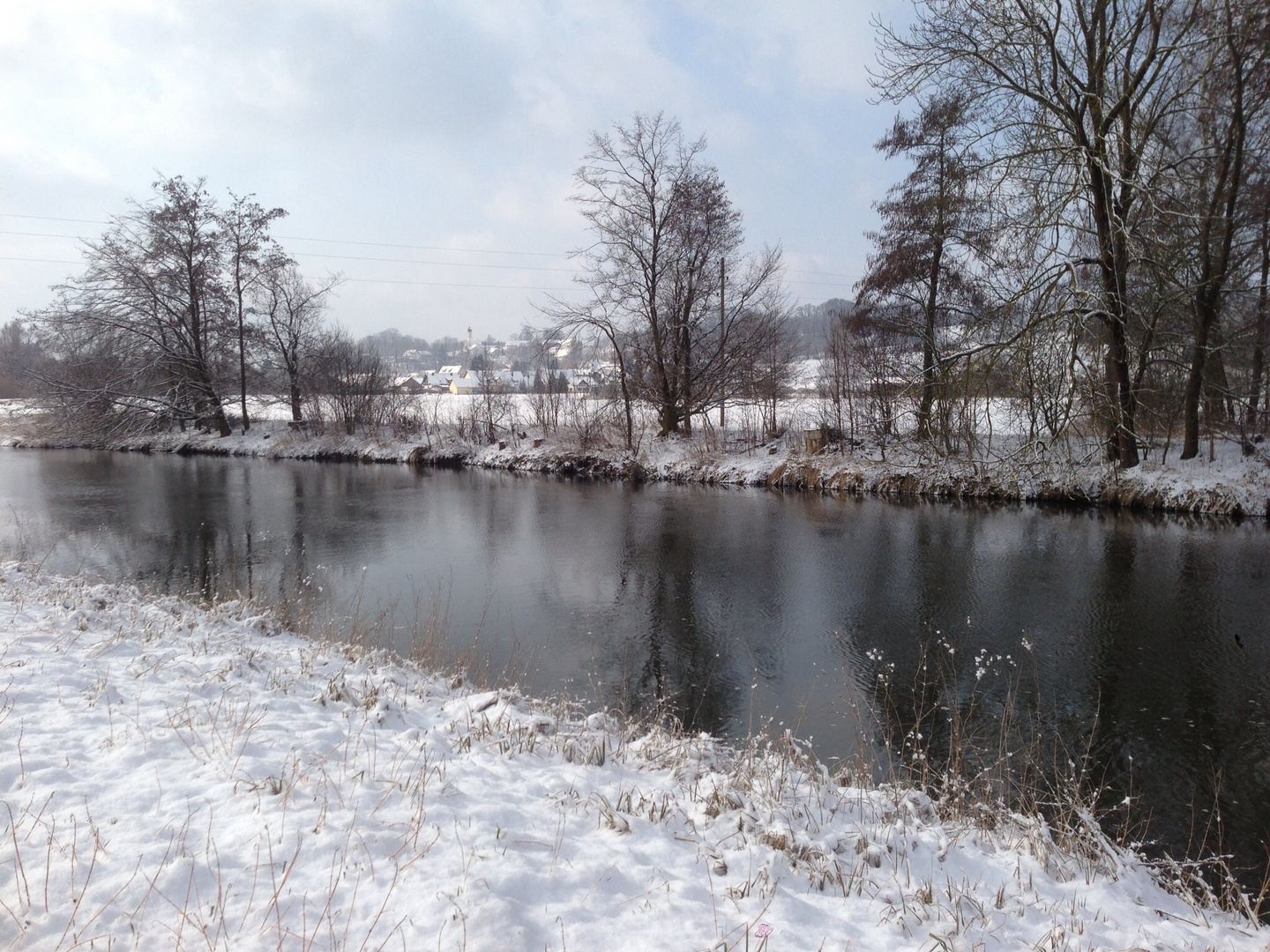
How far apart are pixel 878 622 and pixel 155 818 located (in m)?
7.66

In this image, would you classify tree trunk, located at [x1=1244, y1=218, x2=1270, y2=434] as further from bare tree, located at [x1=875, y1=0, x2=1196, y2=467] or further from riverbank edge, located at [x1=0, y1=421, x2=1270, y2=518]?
bare tree, located at [x1=875, y1=0, x2=1196, y2=467]

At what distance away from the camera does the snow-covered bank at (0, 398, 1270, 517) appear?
556 inches

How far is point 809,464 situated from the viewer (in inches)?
824

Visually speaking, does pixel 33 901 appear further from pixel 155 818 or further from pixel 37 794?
pixel 37 794

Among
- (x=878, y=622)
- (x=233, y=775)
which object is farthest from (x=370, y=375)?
(x=233, y=775)

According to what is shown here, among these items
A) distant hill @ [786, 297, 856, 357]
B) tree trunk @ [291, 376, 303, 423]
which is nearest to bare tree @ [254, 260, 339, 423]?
tree trunk @ [291, 376, 303, 423]

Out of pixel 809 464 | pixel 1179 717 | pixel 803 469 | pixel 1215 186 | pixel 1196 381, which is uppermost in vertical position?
pixel 1215 186

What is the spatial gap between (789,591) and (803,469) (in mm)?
11237

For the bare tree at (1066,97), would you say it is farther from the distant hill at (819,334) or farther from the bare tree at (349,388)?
the bare tree at (349,388)

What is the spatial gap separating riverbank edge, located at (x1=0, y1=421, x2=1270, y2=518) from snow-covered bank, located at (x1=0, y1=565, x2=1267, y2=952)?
18.7 feet

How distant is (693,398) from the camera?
2495cm

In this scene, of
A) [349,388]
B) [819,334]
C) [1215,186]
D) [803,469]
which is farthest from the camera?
[349,388]

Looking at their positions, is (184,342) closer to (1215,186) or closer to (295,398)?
(295,398)

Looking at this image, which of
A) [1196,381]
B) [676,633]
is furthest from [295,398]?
[1196,381]
